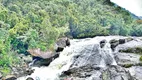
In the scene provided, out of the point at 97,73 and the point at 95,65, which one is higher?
the point at 95,65

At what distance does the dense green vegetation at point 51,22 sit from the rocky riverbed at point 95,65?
81 centimetres

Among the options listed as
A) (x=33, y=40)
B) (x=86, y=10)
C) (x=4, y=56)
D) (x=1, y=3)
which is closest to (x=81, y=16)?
(x=86, y=10)

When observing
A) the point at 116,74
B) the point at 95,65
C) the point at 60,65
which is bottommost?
the point at 116,74

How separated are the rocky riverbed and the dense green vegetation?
0.81m

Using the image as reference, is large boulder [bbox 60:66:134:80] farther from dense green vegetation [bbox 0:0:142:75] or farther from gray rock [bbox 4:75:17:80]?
dense green vegetation [bbox 0:0:142:75]

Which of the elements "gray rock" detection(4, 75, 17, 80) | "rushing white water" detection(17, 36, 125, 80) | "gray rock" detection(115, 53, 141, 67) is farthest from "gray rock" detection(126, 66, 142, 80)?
"gray rock" detection(4, 75, 17, 80)

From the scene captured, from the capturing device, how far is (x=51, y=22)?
7.64m

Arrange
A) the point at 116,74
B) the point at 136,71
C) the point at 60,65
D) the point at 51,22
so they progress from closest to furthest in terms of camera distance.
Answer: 1. the point at 116,74
2. the point at 136,71
3. the point at 60,65
4. the point at 51,22

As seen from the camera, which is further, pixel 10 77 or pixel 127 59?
pixel 127 59

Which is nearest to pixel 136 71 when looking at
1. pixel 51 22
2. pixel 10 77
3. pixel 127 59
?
pixel 127 59

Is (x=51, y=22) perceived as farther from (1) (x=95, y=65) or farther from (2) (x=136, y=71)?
(2) (x=136, y=71)

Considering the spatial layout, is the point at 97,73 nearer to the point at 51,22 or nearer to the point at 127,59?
the point at 127,59

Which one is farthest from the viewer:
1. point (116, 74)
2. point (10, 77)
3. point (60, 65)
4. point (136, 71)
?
point (60, 65)

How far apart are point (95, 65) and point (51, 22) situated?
332 centimetres
